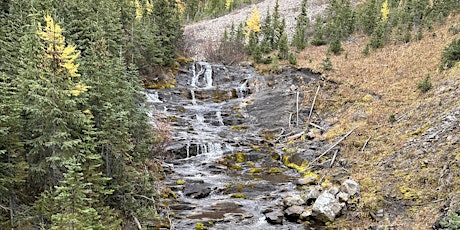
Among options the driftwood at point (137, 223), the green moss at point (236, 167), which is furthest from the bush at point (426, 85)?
the driftwood at point (137, 223)

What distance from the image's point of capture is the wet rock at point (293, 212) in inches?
517

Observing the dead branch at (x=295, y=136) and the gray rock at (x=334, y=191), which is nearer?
the gray rock at (x=334, y=191)

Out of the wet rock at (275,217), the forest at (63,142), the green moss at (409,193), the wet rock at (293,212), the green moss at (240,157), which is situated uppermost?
the forest at (63,142)

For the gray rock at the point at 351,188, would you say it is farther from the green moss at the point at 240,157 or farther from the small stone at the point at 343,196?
the green moss at the point at 240,157

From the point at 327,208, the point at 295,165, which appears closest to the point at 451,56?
the point at 295,165

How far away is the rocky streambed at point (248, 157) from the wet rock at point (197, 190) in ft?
0.16

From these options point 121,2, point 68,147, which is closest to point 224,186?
point 68,147

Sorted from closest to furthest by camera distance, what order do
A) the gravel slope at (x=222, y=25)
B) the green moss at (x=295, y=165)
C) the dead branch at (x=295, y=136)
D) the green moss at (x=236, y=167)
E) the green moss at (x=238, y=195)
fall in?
1. the green moss at (x=238, y=195)
2. the green moss at (x=295, y=165)
3. the green moss at (x=236, y=167)
4. the dead branch at (x=295, y=136)
5. the gravel slope at (x=222, y=25)

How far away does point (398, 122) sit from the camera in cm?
1817

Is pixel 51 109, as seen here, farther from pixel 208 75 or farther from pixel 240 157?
pixel 208 75

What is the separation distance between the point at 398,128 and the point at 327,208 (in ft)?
24.9

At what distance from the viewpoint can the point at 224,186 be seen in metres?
16.8

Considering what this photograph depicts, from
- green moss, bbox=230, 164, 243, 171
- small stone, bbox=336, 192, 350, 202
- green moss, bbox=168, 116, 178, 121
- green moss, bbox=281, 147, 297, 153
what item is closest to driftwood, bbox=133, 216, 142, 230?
small stone, bbox=336, 192, 350, 202

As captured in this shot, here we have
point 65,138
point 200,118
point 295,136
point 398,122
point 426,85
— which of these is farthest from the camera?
point 200,118
